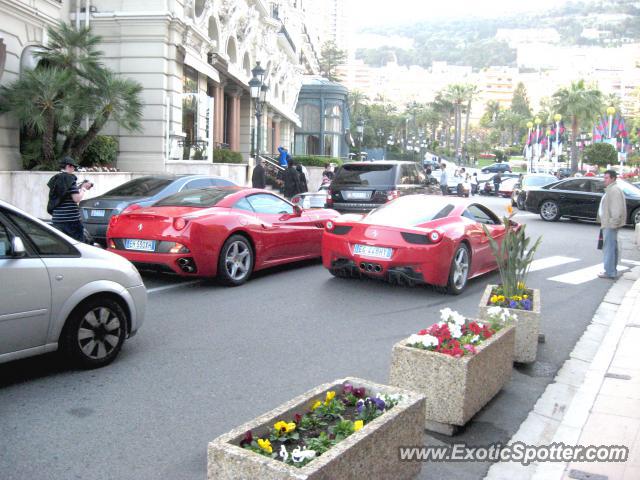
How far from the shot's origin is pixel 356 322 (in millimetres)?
7500

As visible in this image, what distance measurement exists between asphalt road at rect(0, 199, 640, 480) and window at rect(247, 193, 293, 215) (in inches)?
43.3

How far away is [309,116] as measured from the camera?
52.1 m

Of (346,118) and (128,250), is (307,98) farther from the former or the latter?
(128,250)

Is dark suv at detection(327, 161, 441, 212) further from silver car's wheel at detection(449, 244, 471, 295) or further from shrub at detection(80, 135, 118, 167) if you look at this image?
shrub at detection(80, 135, 118, 167)

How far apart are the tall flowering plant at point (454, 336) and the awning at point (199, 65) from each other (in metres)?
18.9

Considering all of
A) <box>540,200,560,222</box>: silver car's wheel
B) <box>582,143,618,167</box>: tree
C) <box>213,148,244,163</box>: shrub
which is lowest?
<box>540,200,560,222</box>: silver car's wheel

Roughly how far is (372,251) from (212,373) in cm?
384

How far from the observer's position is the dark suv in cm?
1613

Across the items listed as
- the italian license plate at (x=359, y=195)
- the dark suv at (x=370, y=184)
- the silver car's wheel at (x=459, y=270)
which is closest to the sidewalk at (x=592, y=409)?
the silver car's wheel at (x=459, y=270)

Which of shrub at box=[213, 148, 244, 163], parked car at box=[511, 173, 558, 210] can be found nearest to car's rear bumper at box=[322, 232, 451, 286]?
shrub at box=[213, 148, 244, 163]

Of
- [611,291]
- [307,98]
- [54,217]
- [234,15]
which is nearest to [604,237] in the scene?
[611,291]

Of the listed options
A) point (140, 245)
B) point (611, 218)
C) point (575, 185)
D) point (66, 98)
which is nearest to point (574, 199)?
point (575, 185)

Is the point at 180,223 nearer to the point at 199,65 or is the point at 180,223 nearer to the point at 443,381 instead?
the point at 443,381

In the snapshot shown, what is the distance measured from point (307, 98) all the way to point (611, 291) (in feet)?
142
